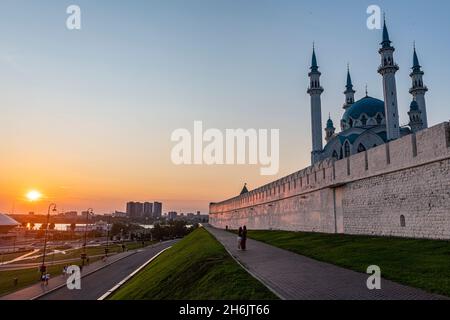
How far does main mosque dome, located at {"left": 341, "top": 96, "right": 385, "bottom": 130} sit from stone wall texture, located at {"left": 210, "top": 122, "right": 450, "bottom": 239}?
2323 cm

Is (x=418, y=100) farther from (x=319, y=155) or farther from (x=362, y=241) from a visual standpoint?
(x=362, y=241)

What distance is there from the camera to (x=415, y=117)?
4516cm

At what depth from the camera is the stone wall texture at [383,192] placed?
540 inches

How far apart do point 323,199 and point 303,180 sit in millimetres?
4113

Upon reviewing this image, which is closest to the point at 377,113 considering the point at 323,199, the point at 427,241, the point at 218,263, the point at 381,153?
the point at 323,199

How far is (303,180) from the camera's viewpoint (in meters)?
28.2

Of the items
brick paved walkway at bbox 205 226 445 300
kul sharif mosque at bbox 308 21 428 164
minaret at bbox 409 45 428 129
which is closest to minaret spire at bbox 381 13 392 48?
kul sharif mosque at bbox 308 21 428 164

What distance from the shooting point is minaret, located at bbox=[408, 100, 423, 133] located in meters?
45.2

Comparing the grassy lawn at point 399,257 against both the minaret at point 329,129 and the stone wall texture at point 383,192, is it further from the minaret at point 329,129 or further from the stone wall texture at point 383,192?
the minaret at point 329,129

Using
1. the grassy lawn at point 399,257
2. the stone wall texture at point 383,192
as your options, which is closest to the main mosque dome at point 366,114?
the stone wall texture at point 383,192

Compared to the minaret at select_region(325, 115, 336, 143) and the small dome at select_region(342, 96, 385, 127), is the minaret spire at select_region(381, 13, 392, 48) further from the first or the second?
the minaret at select_region(325, 115, 336, 143)

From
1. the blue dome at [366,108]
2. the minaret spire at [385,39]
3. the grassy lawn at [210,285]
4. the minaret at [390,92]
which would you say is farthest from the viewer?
the blue dome at [366,108]

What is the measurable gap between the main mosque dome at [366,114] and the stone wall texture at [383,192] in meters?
23.2

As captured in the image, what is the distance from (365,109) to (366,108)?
0.67ft
